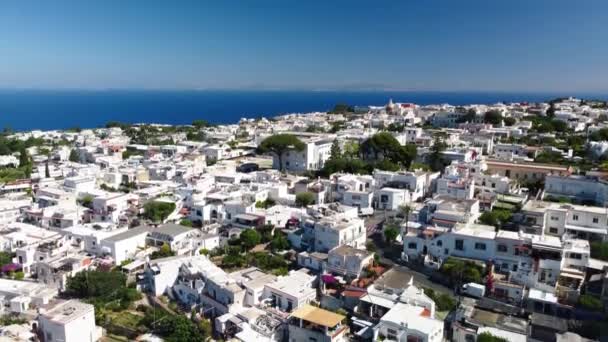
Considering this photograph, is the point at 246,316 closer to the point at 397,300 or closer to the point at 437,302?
the point at 397,300

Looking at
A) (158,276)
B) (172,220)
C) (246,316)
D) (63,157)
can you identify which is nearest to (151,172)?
(172,220)

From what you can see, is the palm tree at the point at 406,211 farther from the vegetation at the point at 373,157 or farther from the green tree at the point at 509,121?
the green tree at the point at 509,121

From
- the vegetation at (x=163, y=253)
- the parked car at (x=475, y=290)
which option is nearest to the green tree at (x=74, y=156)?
the vegetation at (x=163, y=253)

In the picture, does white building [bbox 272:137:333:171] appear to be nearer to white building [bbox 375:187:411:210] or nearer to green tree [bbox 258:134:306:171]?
green tree [bbox 258:134:306:171]

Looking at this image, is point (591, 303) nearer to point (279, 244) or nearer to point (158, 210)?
point (279, 244)

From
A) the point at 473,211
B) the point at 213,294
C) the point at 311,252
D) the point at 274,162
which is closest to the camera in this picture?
the point at 213,294

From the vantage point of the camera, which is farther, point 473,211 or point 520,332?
point 473,211

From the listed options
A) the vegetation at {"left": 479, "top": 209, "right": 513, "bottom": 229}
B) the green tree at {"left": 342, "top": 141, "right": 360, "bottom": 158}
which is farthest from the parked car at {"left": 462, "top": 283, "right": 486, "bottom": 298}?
the green tree at {"left": 342, "top": 141, "right": 360, "bottom": 158}
